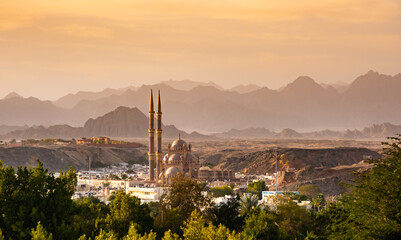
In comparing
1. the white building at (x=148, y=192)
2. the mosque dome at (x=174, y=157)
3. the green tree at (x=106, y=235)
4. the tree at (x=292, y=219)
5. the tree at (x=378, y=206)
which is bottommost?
the white building at (x=148, y=192)

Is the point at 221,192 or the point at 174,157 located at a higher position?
the point at 174,157

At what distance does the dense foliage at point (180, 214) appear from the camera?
132 ft

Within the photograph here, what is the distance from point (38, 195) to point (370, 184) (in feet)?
65.5

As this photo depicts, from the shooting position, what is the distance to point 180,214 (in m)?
59.8

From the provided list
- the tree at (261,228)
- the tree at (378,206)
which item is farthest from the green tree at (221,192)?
the tree at (378,206)

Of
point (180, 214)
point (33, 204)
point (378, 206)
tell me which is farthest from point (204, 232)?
point (180, 214)

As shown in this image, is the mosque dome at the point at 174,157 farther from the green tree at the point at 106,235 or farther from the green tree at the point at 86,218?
Answer: the green tree at the point at 106,235

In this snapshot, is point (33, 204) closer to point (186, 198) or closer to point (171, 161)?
point (186, 198)

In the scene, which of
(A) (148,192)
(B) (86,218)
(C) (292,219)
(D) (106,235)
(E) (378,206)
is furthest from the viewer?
(A) (148,192)

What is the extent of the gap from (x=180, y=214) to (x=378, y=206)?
74.7 ft

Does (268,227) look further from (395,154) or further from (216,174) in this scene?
(216,174)

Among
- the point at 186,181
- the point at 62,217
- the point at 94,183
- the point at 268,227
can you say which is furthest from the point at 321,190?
the point at 62,217

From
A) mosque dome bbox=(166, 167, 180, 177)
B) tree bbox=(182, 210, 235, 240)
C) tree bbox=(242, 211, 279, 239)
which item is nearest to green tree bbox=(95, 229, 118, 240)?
tree bbox=(182, 210, 235, 240)

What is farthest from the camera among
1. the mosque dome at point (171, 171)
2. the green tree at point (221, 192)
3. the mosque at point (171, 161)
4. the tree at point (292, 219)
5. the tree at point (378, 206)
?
the mosque at point (171, 161)
